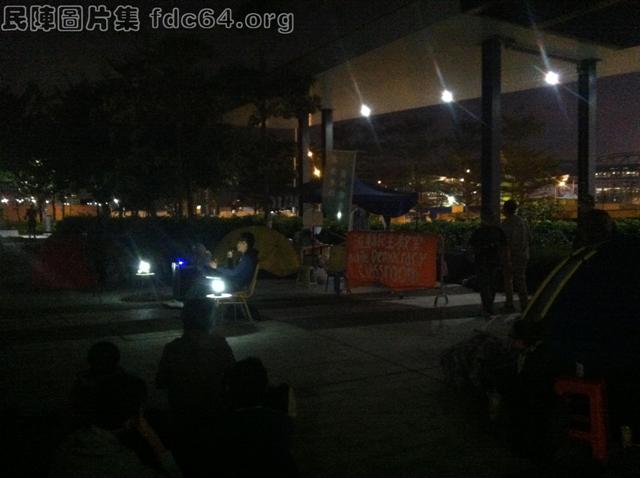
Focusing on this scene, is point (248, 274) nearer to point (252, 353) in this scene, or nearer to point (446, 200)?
point (252, 353)

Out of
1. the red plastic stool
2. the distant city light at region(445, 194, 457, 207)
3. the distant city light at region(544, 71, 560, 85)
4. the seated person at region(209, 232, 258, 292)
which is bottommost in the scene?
the red plastic stool

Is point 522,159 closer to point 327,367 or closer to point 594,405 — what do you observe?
point 327,367

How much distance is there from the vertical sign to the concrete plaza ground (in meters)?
2.11

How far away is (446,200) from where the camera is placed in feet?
175

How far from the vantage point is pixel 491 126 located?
53.9 ft

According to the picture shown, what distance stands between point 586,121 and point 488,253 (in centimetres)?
1084

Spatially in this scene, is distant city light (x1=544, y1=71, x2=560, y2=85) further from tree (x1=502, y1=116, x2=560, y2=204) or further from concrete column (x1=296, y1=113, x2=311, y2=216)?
tree (x1=502, y1=116, x2=560, y2=204)

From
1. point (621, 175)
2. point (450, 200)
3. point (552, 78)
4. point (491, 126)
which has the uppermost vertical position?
point (621, 175)

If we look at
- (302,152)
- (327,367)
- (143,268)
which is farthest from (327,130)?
(327,367)

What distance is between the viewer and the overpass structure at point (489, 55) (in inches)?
567

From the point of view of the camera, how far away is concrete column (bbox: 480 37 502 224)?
53.3 ft

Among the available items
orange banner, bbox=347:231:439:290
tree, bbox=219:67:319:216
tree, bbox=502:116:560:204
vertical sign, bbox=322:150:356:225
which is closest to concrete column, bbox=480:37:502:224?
vertical sign, bbox=322:150:356:225

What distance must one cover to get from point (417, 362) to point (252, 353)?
1.87 meters

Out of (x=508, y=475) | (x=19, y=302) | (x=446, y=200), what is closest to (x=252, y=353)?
(x=508, y=475)
